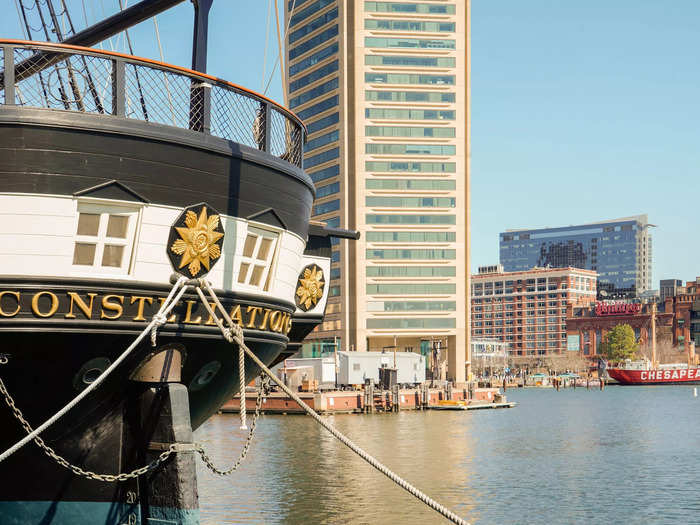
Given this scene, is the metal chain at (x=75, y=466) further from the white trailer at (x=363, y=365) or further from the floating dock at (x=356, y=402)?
the white trailer at (x=363, y=365)

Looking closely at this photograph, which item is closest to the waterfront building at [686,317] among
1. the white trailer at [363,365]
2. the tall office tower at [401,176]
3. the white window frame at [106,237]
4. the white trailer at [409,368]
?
the tall office tower at [401,176]

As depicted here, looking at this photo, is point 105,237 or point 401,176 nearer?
point 105,237

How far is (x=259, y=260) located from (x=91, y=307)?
2.68 metres

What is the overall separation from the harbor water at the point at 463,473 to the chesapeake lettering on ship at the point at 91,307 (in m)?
12.4

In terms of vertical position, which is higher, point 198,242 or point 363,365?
point 198,242

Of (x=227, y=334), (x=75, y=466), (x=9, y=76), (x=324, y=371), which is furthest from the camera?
(x=324, y=371)

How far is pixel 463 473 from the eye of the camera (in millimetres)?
33781

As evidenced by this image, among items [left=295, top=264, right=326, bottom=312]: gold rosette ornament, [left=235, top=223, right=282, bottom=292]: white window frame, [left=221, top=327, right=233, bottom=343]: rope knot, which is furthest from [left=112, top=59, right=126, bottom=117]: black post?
[left=295, top=264, right=326, bottom=312]: gold rosette ornament

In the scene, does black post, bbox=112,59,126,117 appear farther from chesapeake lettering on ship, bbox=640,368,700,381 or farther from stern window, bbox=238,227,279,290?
chesapeake lettering on ship, bbox=640,368,700,381

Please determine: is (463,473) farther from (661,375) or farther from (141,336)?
(661,375)

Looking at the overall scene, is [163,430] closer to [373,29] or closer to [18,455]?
[18,455]

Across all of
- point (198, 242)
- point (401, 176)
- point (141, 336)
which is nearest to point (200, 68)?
point (198, 242)

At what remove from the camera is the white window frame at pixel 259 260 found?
39.1 feet

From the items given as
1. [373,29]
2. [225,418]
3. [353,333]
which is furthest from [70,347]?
[373,29]
